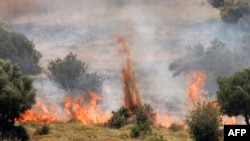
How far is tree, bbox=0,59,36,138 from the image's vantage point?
5162 cm

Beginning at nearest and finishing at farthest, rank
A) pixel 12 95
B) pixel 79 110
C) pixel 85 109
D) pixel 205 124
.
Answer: pixel 12 95
pixel 205 124
pixel 79 110
pixel 85 109

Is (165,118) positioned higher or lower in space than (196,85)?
lower

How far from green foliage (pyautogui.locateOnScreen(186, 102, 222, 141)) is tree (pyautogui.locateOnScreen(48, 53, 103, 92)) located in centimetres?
6181

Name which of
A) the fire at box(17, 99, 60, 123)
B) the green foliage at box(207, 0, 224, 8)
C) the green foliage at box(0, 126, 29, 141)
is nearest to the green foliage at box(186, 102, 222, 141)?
the green foliage at box(0, 126, 29, 141)

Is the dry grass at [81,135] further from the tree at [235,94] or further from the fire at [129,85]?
the fire at [129,85]

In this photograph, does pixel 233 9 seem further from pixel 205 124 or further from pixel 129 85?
pixel 205 124

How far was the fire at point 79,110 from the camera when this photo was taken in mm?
106500

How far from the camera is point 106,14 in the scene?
157m

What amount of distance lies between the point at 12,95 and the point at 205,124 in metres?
23.7

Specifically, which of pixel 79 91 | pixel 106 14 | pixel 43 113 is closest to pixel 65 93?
pixel 79 91

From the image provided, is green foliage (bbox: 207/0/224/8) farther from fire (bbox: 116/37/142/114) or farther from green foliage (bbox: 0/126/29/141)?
green foliage (bbox: 0/126/29/141)

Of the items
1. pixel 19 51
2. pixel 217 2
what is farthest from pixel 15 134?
pixel 217 2

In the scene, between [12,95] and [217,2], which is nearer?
[12,95]

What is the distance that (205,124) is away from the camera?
178 ft
